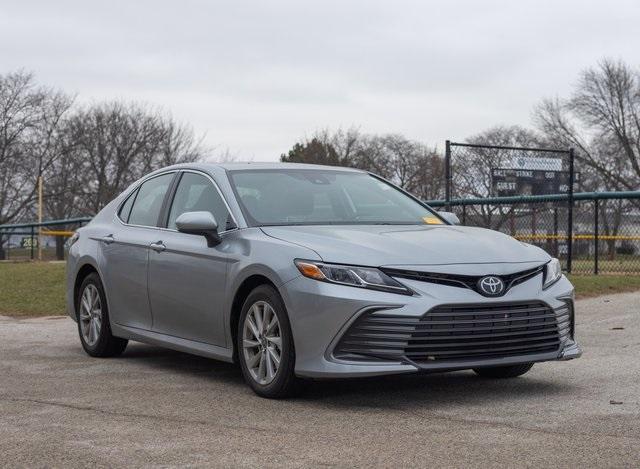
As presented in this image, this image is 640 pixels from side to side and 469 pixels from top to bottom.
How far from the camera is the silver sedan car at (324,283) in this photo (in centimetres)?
599

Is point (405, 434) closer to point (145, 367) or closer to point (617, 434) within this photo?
point (617, 434)

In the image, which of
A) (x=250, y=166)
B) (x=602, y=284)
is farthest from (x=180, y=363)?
(x=602, y=284)

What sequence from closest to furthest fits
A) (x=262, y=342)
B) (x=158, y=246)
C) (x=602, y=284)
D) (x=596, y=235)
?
(x=262, y=342) < (x=158, y=246) < (x=602, y=284) < (x=596, y=235)

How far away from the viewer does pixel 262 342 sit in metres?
6.48

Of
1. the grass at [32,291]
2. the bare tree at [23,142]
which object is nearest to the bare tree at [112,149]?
the bare tree at [23,142]

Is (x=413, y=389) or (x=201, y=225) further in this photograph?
(x=201, y=225)

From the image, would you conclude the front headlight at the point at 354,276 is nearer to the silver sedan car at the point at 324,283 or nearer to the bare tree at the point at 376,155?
the silver sedan car at the point at 324,283

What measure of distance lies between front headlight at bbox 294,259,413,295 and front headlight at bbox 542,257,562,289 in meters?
0.96

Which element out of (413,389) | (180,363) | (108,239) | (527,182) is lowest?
(180,363)

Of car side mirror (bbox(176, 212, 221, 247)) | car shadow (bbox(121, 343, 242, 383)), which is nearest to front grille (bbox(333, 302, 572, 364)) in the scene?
car side mirror (bbox(176, 212, 221, 247))

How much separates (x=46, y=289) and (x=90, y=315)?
6.49m

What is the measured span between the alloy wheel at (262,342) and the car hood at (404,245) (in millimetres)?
456

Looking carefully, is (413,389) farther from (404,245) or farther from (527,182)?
(527,182)

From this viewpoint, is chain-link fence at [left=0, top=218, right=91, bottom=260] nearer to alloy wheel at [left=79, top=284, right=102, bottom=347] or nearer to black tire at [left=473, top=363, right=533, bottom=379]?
alloy wheel at [left=79, top=284, right=102, bottom=347]
